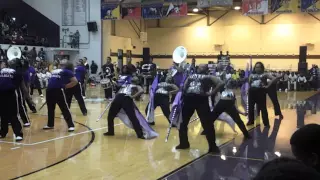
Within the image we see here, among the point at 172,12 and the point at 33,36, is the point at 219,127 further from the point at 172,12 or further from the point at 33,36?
the point at 33,36

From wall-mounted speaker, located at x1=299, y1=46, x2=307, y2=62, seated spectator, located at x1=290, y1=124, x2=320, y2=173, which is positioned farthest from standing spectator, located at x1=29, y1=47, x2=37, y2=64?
seated spectator, located at x1=290, y1=124, x2=320, y2=173

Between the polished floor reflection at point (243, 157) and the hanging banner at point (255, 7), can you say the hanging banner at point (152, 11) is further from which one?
the polished floor reflection at point (243, 157)

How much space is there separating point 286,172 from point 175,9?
2497 cm

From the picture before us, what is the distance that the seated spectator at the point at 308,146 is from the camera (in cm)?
198

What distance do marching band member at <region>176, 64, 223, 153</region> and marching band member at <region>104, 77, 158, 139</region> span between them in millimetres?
1642

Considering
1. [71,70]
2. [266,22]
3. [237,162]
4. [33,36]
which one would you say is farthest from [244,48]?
[237,162]

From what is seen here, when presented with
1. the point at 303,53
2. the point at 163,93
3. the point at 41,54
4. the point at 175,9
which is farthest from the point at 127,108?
the point at 303,53

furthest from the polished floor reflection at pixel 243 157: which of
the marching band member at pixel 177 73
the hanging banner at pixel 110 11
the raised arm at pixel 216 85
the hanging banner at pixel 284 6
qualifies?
the hanging banner at pixel 110 11

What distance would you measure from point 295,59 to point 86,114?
73.8ft

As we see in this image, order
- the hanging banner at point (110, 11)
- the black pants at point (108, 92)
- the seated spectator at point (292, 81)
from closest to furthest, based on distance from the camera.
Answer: the black pants at point (108, 92), the seated spectator at point (292, 81), the hanging banner at point (110, 11)

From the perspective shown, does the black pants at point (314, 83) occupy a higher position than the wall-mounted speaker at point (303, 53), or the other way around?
the wall-mounted speaker at point (303, 53)

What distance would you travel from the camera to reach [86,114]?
13.5 meters

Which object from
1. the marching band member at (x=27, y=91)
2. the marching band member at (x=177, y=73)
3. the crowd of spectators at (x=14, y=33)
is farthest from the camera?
the crowd of spectators at (x=14, y=33)

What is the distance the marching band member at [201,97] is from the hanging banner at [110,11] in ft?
66.6
